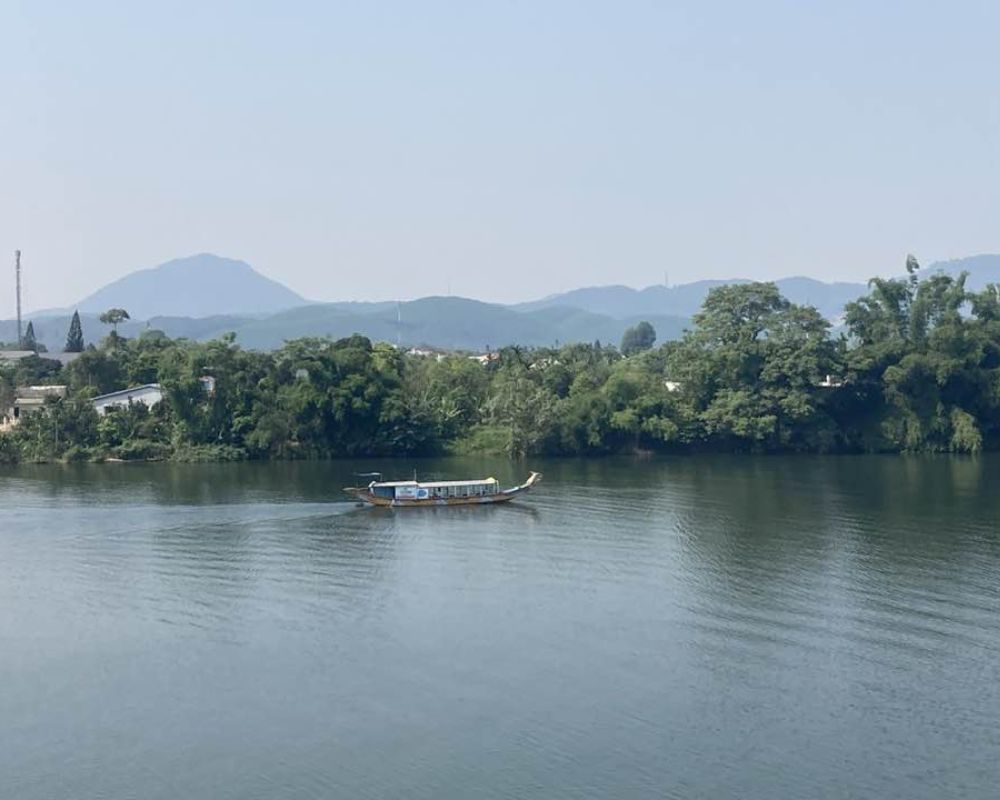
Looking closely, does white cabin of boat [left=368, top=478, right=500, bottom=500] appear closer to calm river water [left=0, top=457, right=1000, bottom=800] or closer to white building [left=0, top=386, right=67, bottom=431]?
calm river water [left=0, top=457, right=1000, bottom=800]

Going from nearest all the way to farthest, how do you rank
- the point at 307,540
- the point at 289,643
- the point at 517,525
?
1. the point at 289,643
2. the point at 307,540
3. the point at 517,525

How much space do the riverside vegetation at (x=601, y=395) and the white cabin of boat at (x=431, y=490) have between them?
11.2m

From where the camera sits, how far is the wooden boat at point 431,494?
33156 mm

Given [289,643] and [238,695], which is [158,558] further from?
[238,695]

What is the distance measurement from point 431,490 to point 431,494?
0.37ft

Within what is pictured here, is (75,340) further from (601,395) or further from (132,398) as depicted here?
(601,395)

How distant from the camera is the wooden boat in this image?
33156 mm

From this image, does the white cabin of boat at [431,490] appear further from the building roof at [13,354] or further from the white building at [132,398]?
the building roof at [13,354]

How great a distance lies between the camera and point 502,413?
4744 centimetres

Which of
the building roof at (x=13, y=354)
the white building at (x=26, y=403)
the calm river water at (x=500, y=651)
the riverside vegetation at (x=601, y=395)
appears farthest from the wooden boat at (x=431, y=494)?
the building roof at (x=13, y=354)

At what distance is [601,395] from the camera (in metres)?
47.4

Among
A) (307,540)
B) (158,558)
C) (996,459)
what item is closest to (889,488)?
(996,459)

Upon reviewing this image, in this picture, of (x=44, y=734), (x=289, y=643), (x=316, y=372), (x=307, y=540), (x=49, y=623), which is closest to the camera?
(x=44, y=734)

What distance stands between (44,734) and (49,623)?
5.51 meters
